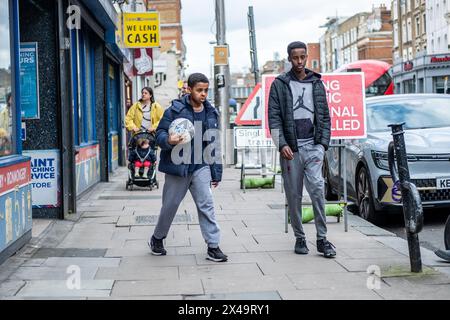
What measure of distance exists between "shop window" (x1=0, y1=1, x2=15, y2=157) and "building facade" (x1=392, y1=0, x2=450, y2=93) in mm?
48381

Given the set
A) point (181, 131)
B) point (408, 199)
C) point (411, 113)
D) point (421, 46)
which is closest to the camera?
point (408, 199)

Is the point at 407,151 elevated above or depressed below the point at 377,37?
below

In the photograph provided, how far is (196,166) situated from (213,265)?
36.5 inches

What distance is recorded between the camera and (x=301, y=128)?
7.15 metres

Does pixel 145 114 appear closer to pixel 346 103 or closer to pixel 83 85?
pixel 83 85

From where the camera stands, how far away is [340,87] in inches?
342

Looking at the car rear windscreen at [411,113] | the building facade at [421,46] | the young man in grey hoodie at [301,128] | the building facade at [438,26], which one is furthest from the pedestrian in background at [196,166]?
the building facade at [438,26]

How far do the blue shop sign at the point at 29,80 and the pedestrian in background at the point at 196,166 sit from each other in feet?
10.5

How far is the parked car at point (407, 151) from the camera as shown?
29.7ft

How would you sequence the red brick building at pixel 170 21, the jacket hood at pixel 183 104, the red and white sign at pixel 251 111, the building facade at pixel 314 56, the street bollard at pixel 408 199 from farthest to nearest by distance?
the building facade at pixel 314 56 < the red brick building at pixel 170 21 < the red and white sign at pixel 251 111 < the jacket hood at pixel 183 104 < the street bollard at pixel 408 199

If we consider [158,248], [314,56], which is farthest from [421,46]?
[314,56]

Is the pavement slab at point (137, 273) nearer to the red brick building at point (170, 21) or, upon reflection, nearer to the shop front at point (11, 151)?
the shop front at point (11, 151)

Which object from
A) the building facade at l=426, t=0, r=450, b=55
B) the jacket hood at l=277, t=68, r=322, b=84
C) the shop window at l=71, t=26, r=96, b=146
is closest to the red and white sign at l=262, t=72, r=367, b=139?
the jacket hood at l=277, t=68, r=322, b=84
